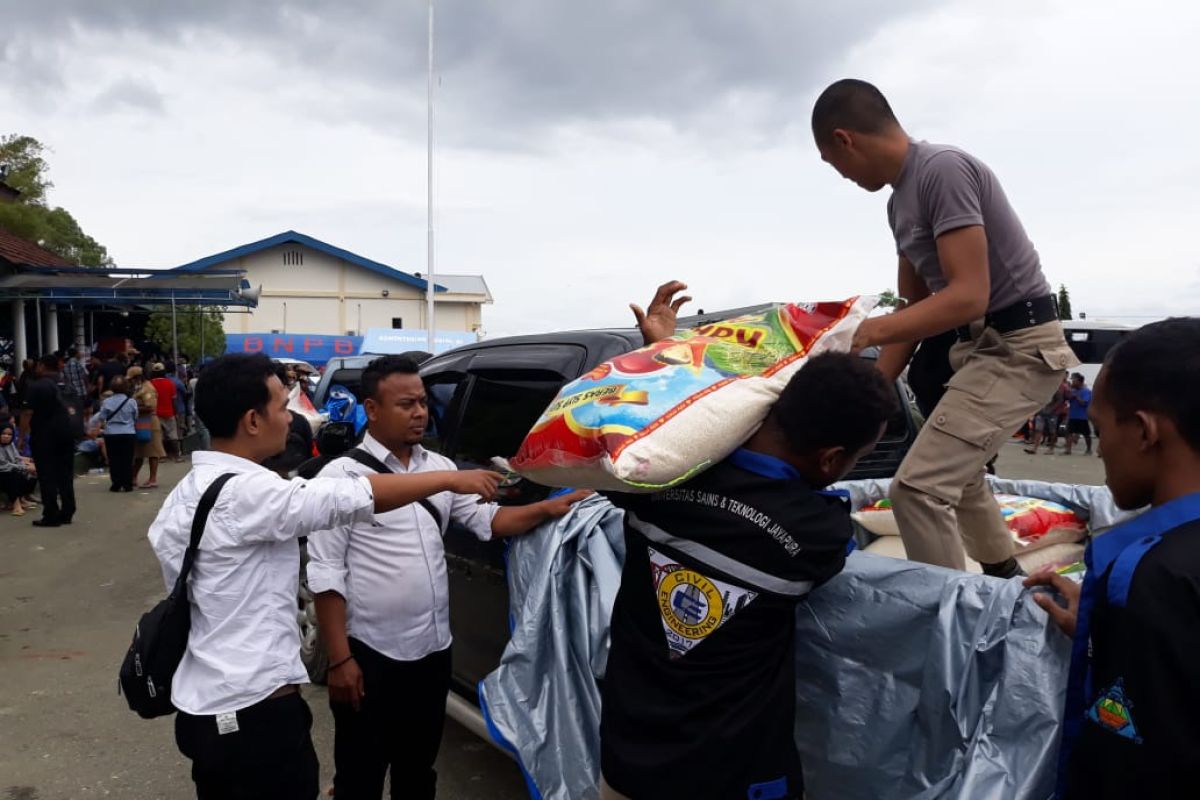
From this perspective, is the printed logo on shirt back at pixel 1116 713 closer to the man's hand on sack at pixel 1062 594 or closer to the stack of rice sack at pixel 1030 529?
the man's hand on sack at pixel 1062 594

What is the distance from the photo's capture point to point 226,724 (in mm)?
2172

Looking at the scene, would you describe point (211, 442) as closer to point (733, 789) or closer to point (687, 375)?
point (687, 375)

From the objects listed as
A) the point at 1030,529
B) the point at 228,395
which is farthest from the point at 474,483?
the point at 1030,529

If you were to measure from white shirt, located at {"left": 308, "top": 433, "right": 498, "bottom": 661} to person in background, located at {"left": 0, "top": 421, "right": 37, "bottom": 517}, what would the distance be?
9.00 metres

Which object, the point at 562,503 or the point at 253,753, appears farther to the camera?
the point at 562,503

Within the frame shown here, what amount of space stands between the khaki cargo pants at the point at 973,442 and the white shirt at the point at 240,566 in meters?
1.45

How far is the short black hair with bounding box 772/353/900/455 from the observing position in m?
1.69

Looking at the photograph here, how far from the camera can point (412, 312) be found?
38.1 m

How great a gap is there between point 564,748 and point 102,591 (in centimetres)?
594

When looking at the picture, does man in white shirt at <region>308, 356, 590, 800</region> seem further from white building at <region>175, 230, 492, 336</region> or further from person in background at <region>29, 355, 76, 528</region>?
white building at <region>175, 230, 492, 336</region>

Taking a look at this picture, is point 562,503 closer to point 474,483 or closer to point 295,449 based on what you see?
point 474,483

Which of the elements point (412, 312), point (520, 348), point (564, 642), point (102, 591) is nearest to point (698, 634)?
point (564, 642)

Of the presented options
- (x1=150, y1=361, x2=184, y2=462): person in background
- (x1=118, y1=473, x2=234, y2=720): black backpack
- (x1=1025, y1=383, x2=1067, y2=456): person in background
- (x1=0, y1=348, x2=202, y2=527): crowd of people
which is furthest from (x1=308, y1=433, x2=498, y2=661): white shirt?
(x1=1025, y1=383, x2=1067, y2=456): person in background

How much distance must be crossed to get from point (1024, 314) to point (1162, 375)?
1236 mm
